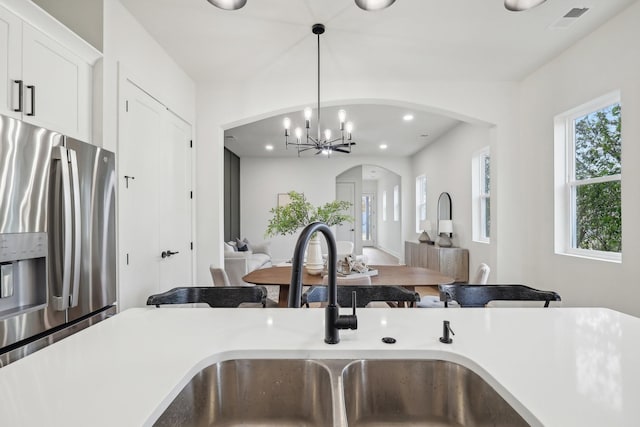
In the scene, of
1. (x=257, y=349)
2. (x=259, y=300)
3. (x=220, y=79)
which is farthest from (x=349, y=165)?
(x=257, y=349)

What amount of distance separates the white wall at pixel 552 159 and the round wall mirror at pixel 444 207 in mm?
2587

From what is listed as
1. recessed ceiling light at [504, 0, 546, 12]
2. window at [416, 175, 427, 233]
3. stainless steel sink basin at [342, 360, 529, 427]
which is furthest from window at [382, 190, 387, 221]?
stainless steel sink basin at [342, 360, 529, 427]

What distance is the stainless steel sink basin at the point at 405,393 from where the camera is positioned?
0.85m

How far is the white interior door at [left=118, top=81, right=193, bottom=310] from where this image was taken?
2391 millimetres

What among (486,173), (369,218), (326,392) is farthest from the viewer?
(369,218)

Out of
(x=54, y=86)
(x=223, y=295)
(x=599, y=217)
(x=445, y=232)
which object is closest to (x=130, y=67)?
(x=54, y=86)

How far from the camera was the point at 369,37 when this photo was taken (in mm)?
2805

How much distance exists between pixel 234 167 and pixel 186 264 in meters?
4.76

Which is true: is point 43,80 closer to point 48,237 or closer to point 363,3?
point 48,237

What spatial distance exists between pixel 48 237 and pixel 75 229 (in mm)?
145

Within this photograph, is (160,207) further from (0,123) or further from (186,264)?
(0,123)

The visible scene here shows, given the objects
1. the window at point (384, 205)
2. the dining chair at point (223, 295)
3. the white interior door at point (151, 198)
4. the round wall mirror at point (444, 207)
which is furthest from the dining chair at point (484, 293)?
the window at point (384, 205)

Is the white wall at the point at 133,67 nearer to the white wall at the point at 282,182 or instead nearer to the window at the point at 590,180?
the window at the point at 590,180

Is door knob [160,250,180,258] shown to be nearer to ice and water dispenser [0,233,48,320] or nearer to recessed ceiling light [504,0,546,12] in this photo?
ice and water dispenser [0,233,48,320]
